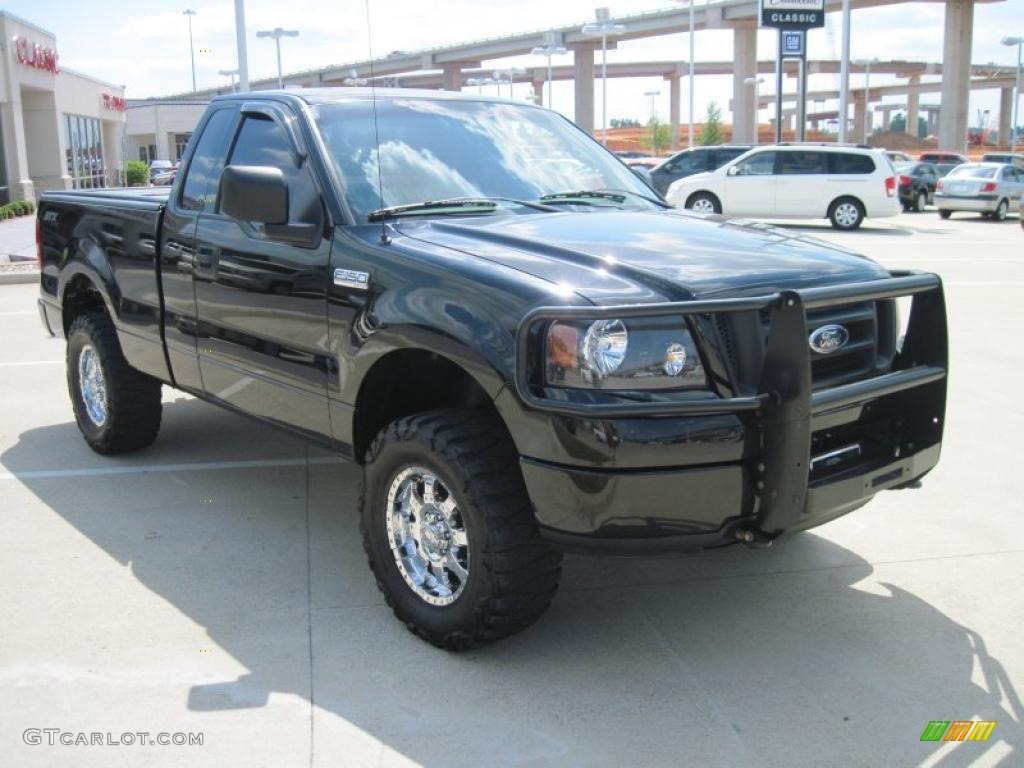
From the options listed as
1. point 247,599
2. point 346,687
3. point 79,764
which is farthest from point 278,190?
point 79,764

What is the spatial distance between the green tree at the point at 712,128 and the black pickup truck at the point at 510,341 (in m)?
95.8

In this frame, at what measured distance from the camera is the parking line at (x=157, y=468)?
20.1 ft

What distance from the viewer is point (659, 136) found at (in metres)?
107

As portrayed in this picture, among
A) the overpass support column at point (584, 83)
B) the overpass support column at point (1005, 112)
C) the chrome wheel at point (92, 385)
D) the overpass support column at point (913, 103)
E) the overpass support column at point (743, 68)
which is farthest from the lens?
the overpass support column at point (913, 103)

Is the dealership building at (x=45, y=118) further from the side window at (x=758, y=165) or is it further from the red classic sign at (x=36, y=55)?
the side window at (x=758, y=165)

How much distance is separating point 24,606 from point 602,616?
227 cm

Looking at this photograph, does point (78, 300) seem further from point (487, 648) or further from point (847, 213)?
point (847, 213)

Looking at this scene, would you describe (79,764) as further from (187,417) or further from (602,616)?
(187,417)

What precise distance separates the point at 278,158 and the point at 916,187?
1185 inches

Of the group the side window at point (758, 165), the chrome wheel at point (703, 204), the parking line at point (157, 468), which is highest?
the side window at point (758, 165)

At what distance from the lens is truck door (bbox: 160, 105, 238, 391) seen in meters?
5.30

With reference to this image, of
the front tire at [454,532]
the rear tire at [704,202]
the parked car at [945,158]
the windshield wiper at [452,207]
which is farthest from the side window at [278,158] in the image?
the parked car at [945,158]

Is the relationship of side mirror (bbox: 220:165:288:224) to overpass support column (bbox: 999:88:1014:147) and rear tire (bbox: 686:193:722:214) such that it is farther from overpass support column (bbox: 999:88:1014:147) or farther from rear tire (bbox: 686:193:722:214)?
overpass support column (bbox: 999:88:1014:147)

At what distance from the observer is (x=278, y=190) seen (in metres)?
4.31
